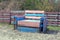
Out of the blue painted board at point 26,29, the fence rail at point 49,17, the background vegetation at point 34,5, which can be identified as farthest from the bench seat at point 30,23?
the background vegetation at point 34,5

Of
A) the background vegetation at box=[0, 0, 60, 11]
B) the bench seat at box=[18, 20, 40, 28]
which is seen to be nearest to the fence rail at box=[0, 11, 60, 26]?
the background vegetation at box=[0, 0, 60, 11]

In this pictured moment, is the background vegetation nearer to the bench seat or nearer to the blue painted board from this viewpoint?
the bench seat

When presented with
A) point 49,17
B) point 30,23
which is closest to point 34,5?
point 49,17

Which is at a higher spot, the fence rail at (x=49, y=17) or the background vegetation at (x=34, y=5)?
the background vegetation at (x=34, y=5)

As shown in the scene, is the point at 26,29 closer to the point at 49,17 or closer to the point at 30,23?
the point at 30,23

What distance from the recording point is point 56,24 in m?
14.4

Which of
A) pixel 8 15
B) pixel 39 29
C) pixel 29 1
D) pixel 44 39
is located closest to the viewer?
pixel 44 39

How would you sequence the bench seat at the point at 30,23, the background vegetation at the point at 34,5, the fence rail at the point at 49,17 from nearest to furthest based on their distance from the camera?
the bench seat at the point at 30,23
the fence rail at the point at 49,17
the background vegetation at the point at 34,5

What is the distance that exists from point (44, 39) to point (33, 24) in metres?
2.05

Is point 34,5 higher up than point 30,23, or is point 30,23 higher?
point 34,5

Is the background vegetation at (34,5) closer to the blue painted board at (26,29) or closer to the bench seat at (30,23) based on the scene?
the bench seat at (30,23)

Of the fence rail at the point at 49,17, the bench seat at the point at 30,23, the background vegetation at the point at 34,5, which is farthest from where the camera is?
the background vegetation at the point at 34,5

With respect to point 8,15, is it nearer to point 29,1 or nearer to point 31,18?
point 31,18

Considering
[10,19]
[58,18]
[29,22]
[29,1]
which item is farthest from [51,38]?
[29,1]
